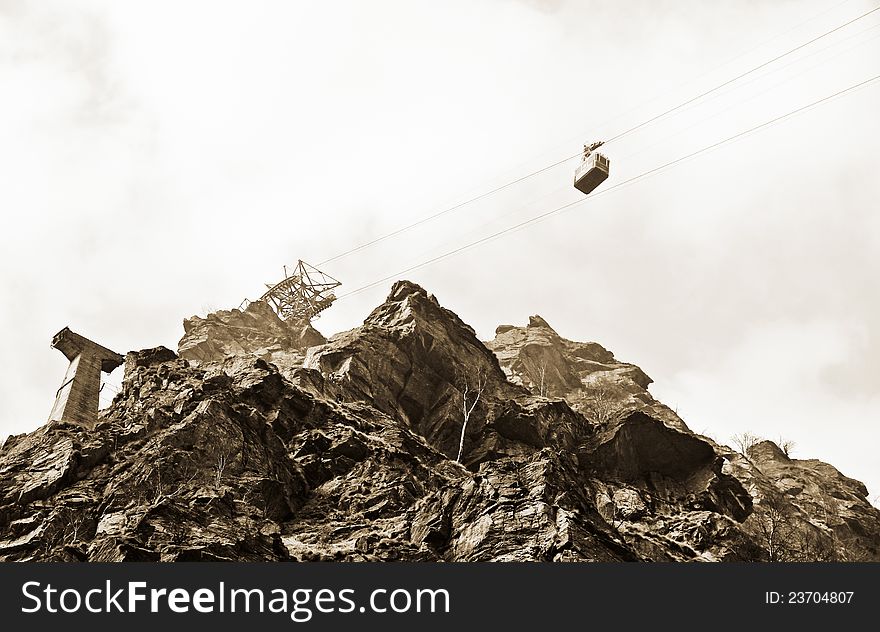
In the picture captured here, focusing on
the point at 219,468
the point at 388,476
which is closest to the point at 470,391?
the point at 388,476

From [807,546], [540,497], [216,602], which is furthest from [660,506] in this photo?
[216,602]

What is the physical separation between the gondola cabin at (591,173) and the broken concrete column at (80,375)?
2040cm

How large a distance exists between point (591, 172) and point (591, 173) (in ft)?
0.15

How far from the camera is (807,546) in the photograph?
3891 cm

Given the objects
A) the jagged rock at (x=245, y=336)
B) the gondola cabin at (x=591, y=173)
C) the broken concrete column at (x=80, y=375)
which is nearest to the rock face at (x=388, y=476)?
the broken concrete column at (x=80, y=375)

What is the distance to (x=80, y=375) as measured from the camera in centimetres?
3462

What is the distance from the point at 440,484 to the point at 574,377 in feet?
111

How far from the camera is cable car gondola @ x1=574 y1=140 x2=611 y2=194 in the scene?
31344mm

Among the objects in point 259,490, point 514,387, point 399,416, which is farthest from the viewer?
point 514,387

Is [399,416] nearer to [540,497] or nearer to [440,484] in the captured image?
[440,484]

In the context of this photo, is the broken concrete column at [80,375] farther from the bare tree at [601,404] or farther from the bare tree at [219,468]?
the bare tree at [601,404]

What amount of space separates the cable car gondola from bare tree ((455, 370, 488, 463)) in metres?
11.2

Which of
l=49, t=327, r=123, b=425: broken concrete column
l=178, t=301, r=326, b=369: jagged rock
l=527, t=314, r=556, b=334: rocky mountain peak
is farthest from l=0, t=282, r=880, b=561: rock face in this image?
l=527, t=314, r=556, b=334: rocky mountain peak

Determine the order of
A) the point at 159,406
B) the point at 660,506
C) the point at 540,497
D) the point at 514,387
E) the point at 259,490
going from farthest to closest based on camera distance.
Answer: the point at 514,387 → the point at 660,506 → the point at 159,406 → the point at 259,490 → the point at 540,497
